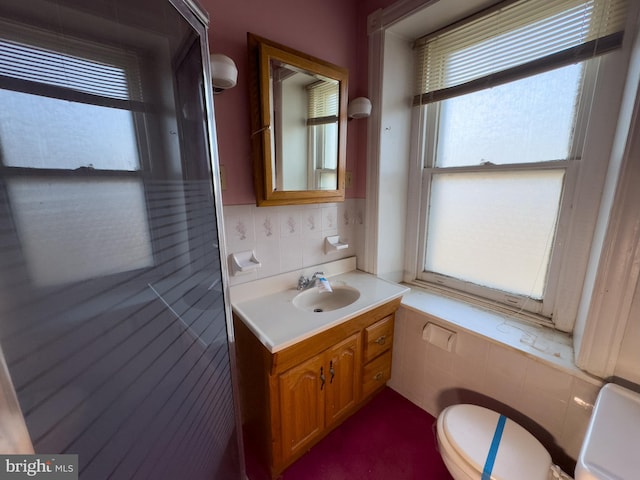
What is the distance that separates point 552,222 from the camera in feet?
4.01

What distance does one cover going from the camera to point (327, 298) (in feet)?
5.03

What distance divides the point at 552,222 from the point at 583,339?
54 centimetres

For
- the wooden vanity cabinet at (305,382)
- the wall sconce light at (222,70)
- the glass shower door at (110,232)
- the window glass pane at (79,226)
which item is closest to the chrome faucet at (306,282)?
the wooden vanity cabinet at (305,382)

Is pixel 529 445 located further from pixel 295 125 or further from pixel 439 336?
pixel 295 125

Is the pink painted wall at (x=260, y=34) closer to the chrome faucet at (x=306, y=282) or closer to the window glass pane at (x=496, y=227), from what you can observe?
the chrome faucet at (x=306, y=282)

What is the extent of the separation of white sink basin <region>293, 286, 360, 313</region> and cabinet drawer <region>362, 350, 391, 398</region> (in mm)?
374

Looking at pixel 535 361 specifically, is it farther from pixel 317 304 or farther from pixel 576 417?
pixel 317 304

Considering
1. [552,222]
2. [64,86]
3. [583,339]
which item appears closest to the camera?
[64,86]

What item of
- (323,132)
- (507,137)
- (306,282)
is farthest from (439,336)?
(323,132)

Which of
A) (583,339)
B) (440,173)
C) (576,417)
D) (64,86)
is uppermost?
(64,86)

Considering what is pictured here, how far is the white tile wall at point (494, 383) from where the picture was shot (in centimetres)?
107

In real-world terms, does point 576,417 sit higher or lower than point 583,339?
lower

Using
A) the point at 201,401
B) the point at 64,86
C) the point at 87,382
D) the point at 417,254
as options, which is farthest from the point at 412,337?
the point at 64,86

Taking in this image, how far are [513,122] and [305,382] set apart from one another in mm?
1618
